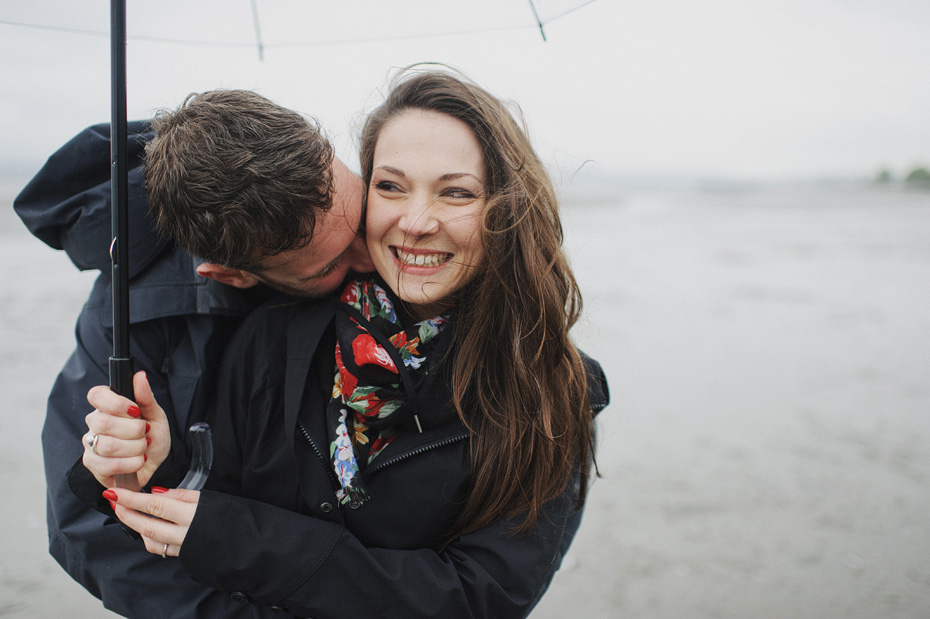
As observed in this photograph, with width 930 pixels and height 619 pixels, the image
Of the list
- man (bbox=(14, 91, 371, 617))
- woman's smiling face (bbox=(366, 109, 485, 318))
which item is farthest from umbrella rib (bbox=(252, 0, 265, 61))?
woman's smiling face (bbox=(366, 109, 485, 318))

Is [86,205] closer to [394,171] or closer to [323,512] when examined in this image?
[394,171]

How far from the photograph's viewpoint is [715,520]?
392 cm

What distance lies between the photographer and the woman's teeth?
6.64ft

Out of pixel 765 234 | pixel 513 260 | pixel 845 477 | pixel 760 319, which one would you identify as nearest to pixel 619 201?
pixel 765 234

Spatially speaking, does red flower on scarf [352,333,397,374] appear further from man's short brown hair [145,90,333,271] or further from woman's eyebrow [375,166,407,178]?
woman's eyebrow [375,166,407,178]

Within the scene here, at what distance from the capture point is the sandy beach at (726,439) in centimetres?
340

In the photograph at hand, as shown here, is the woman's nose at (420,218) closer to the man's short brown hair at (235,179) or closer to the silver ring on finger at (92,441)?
the man's short brown hair at (235,179)

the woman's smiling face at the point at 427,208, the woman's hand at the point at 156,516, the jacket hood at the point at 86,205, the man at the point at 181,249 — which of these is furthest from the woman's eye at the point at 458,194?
the woman's hand at the point at 156,516

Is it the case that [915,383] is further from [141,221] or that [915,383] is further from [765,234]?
[765,234]

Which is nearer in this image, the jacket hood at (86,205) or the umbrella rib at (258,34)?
the jacket hood at (86,205)

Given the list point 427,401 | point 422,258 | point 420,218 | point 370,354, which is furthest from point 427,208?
point 427,401

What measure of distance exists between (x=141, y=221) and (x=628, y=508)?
3089 millimetres

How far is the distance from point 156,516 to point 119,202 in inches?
30.8

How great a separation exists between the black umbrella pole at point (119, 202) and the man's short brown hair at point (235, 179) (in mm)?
216
